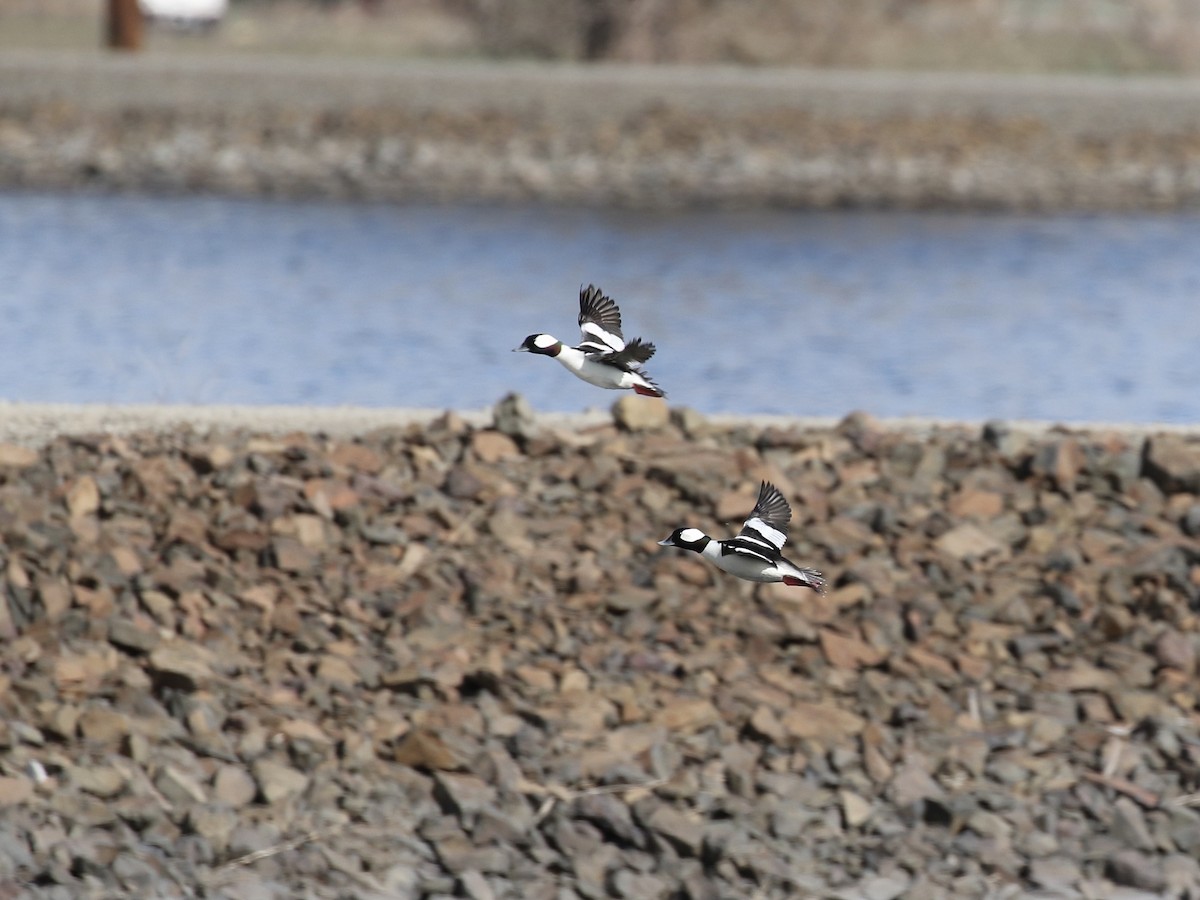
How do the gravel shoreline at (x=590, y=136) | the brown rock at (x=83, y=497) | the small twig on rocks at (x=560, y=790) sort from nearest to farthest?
the small twig on rocks at (x=560, y=790)
the brown rock at (x=83, y=497)
the gravel shoreline at (x=590, y=136)

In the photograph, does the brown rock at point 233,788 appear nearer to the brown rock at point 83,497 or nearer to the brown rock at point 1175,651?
the brown rock at point 83,497

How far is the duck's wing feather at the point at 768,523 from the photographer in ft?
17.9

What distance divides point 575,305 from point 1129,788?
1067 centimetres

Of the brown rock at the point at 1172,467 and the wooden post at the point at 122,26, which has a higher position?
the wooden post at the point at 122,26

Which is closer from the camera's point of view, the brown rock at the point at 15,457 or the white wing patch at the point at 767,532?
the white wing patch at the point at 767,532

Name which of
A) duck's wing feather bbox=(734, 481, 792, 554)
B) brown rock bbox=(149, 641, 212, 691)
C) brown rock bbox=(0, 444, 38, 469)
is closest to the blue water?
brown rock bbox=(0, 444, 38, 469)

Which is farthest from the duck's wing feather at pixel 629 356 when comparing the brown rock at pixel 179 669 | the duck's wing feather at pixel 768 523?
the brown rock at pixel 179 669

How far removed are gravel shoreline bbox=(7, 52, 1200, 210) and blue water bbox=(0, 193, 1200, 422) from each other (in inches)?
42.5

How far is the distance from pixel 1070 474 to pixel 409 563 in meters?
3.00

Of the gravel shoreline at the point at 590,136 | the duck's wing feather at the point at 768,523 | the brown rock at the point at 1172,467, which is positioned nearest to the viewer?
the duck's wing feather at the point at 768,523

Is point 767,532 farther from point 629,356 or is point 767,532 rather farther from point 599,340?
point 599,340

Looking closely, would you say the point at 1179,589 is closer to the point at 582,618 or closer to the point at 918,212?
the point at 582,618

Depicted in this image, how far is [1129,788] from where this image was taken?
838 centimetres

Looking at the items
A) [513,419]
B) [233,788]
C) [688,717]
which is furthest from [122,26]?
[233,788]
